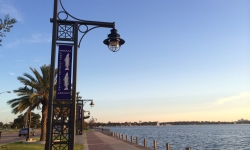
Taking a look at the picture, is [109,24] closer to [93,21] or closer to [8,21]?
Answer: [93,21]


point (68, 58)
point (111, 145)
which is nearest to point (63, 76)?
point (68, 58)

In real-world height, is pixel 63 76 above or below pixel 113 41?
below

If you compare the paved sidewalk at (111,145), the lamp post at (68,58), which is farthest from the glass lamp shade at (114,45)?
the paved sidewalk at (111,145)

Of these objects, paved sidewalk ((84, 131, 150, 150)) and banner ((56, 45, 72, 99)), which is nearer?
banner ((56, 45, 72, 99))

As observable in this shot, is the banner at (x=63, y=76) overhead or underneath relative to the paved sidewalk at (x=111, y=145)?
overhead

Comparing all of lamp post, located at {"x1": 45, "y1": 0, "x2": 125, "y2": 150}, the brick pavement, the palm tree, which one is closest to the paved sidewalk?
the brick pavement

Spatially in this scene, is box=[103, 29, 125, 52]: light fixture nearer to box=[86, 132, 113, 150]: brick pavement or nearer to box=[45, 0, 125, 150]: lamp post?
box=[45, 0, 125, 150]: lamp post

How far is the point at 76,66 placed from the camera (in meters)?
6.44

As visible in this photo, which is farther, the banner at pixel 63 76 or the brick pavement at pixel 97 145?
the brick pavement at pixel 97 145

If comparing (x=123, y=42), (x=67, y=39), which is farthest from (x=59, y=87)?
(x=123, y=42)

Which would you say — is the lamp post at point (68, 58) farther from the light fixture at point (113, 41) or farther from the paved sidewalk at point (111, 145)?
the paved sidewalk at point (111, 145)

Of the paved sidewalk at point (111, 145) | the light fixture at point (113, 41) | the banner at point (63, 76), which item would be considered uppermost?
the light fixture at point (113, 41)

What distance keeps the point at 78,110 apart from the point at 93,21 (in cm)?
→ 2268

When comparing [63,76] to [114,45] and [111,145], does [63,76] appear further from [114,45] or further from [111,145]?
[111,145]
